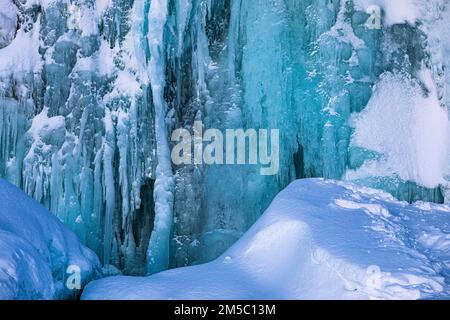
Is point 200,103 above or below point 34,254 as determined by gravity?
above

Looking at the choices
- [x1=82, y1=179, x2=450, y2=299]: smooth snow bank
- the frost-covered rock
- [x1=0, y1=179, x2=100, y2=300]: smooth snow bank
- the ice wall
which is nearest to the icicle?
the ice wall

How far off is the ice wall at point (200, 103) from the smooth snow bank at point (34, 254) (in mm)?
3507

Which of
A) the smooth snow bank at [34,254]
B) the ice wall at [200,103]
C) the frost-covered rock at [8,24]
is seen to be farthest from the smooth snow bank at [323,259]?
the frost-covered rock at [8,24]

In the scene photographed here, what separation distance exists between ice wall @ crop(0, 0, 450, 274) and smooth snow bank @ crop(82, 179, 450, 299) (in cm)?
340

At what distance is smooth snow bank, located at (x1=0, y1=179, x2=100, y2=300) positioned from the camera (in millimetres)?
3275

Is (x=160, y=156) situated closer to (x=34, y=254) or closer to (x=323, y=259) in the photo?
(x=34, y=254)

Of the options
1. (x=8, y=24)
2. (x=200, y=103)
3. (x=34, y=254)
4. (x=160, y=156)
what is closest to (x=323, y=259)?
(x=34, y=254)

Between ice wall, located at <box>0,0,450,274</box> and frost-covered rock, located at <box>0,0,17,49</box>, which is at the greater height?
frost-covered rock, located at <box>0,0,17,49</box>

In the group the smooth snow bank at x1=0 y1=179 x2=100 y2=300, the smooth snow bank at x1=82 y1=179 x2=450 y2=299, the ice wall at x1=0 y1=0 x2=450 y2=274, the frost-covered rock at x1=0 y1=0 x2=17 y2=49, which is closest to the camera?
the smooth snow bank at x1=0 y1=179 x2=100 y2=300

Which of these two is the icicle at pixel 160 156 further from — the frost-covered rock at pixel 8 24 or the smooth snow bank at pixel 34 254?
the smooth snow bank at pixel 34 254

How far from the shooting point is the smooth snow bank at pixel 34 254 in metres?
3.28

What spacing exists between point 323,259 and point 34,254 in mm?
2110

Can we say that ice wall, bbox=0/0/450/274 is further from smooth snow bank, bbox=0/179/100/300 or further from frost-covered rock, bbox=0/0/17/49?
smooth snow bank, bbox=0/179/100/300

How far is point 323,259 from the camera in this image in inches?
153
